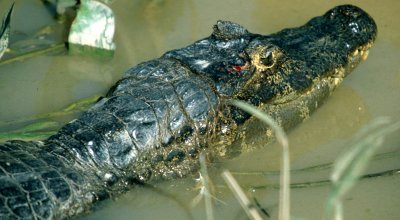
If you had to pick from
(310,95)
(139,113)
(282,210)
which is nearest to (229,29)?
(310,95)

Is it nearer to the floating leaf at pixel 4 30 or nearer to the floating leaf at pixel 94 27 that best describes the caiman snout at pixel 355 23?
the floating leaf at pixel 94 27

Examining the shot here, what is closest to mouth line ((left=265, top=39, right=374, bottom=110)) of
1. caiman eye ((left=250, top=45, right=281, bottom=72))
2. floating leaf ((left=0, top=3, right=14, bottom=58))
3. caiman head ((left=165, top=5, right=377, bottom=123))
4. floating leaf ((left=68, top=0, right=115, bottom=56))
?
caiman head ((left=165, top=5, right=377, bottom=123))

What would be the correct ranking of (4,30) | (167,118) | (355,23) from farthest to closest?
(355,23), (4,30), (167,118)

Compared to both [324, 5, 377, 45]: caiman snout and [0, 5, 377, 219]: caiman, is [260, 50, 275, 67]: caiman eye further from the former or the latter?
[324, 5, 377, 45]: caiman snout

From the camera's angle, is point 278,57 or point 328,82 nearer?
point 278,57

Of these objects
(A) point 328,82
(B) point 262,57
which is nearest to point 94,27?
(B) point 262,57

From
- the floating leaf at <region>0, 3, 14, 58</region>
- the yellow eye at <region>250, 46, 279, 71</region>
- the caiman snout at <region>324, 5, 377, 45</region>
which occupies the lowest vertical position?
the floating leaf at <region>0, 3, 14, 58</region>

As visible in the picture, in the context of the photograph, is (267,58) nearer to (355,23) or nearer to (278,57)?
(278,57)

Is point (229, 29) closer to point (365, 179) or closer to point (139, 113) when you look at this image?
point (139, 113)
